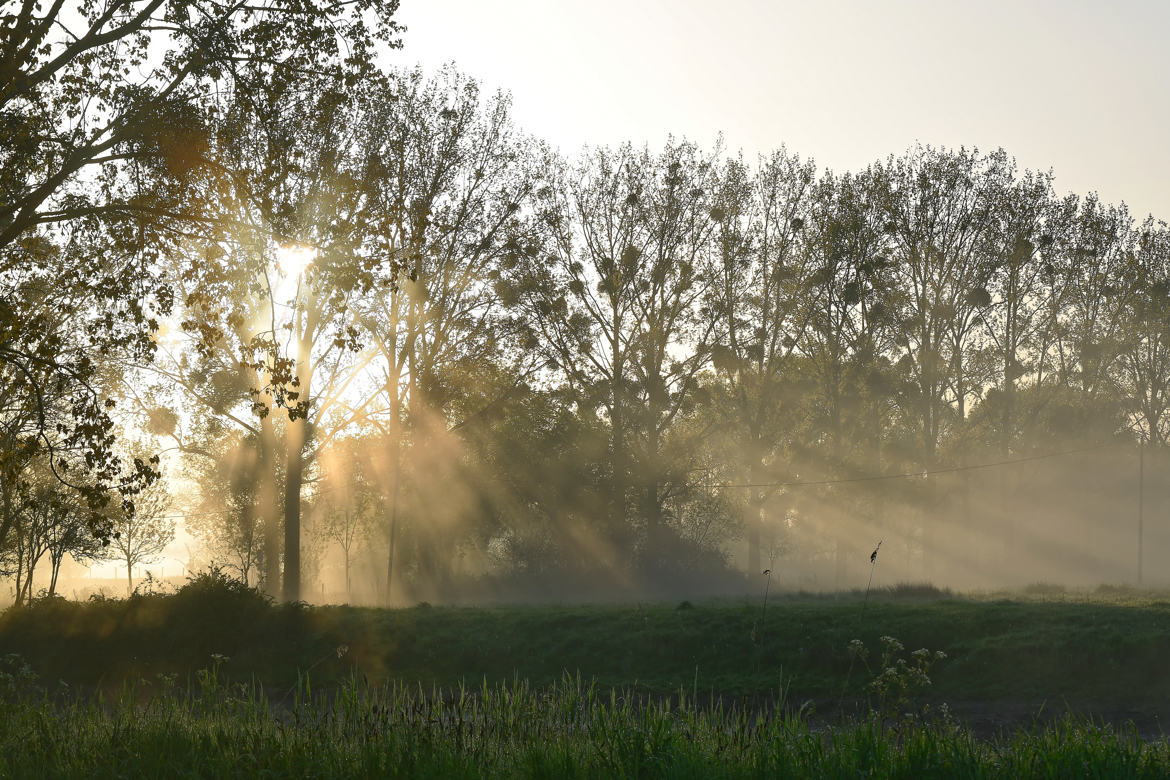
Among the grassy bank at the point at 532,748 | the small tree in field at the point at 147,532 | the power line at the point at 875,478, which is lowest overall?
the small tree in field at the point at 147,532

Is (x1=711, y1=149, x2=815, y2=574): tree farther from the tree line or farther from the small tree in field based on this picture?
the small tree in field

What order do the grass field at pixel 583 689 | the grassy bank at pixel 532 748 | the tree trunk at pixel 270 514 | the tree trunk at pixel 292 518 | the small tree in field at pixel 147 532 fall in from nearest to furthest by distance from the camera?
1. the grassy bank at pixel 532 748
2. the grass field at pixel 583 689
3. the tree trunk at pixel 292 518
4. the tree trunk at pixel 270 514
5. the small tree in field at pixel 147 532

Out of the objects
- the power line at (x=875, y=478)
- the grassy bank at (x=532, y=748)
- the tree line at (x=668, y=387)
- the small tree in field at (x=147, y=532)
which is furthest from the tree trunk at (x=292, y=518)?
the power line at (x=875, y=478)

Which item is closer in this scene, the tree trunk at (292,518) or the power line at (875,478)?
the tree trunk at (292,518)

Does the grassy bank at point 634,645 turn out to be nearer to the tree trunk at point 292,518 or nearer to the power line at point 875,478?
the tree trunk at point 292,518

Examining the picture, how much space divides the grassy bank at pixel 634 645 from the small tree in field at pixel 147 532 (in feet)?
107

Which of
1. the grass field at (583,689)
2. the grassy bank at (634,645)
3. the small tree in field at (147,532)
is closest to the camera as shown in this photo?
the grass field at (583,689)

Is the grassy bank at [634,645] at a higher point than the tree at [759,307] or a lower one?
lower

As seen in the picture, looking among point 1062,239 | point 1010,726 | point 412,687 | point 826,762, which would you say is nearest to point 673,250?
point 1062,239

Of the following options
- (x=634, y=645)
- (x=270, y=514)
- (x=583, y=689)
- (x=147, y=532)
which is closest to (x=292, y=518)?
(x=270, y=514)

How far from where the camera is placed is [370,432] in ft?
153

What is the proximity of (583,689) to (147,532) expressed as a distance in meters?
47.7

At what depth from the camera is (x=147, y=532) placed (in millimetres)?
59969

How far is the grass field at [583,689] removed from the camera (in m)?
7.13
